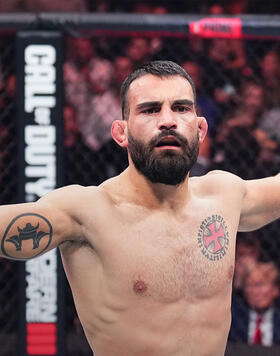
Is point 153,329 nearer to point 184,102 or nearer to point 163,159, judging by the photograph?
point 163,159

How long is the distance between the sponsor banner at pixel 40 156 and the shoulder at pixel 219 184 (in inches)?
23.4

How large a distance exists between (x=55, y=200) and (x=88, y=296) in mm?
214

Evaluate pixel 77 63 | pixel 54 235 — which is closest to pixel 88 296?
pixel 54 235

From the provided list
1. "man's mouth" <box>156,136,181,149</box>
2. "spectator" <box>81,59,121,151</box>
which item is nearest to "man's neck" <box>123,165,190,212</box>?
"man's mouth" <box>156,136,181,149</box>

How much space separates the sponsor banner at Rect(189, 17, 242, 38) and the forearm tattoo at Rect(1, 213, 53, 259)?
3.24ft

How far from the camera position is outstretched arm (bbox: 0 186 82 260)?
120 centimetres

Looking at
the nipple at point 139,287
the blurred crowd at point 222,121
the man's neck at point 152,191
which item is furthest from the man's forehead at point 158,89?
the blurred crowd at point 222,121

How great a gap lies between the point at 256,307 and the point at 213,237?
1.14 meters

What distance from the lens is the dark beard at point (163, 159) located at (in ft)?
4.09

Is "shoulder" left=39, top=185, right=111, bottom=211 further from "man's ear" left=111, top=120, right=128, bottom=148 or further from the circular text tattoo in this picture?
the circular text tattoo

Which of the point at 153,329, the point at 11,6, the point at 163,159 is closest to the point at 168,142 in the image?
the point at 163,159

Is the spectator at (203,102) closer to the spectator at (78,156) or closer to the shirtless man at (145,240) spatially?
the spectator at (78,156)

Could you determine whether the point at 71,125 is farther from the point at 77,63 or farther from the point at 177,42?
the point at 177,42

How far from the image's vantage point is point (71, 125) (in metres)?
2.37
